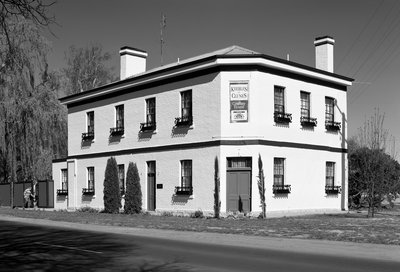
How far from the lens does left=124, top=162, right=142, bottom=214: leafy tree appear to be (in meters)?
28.3

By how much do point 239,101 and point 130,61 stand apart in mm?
12225

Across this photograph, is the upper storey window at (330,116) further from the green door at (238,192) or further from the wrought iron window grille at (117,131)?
the wrought iron window grille at (117,131)

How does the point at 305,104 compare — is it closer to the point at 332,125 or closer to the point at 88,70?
the point at 332,125

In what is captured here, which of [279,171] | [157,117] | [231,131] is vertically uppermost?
[157,117]

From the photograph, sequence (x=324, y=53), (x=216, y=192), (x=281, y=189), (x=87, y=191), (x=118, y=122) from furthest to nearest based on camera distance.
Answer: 1. (x=87, y=191)
2. (x=118, y=122)
3. (x=324, y=53)
4. (x=281, y=189)
5. (x=216, y=192)

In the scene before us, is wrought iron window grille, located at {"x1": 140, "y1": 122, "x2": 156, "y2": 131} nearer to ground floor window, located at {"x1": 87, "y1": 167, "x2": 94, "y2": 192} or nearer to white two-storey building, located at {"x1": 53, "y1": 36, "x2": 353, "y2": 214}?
white two-storey building, located at {"x1": 53, "y1": 36, "x2": 353, "y2": 214}

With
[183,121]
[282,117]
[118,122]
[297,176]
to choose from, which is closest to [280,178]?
[297,176]

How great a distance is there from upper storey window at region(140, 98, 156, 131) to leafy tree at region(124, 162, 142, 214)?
105 inches

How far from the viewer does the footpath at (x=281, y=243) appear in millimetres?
12789


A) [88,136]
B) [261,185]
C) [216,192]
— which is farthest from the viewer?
[88,136]

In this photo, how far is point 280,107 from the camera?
88.2 feet

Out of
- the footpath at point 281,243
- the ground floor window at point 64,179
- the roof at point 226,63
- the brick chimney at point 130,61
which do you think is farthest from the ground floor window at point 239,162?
the ground floor window at point 64,179

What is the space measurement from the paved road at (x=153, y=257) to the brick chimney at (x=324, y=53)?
62.3ft

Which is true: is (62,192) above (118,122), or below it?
below
